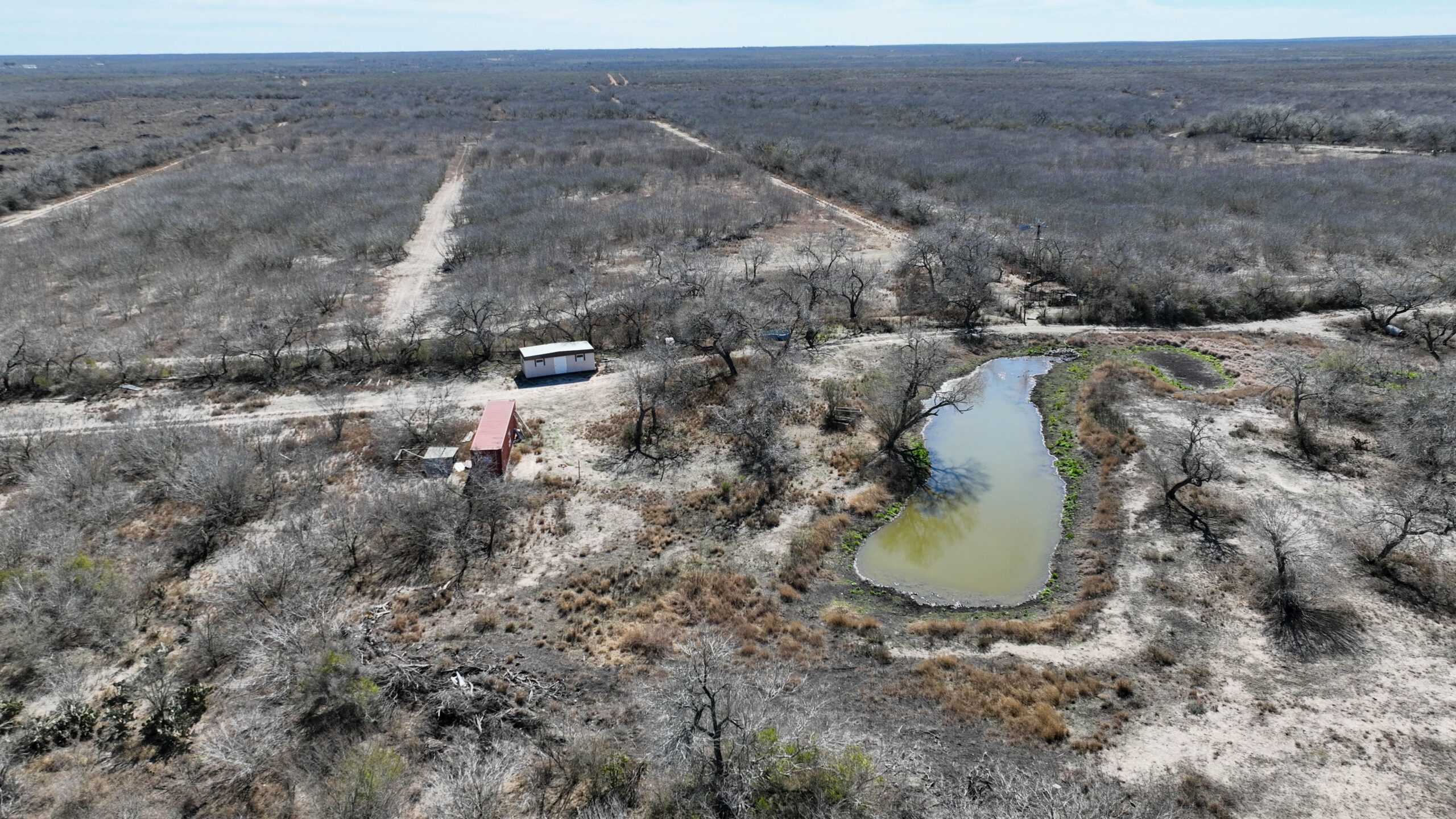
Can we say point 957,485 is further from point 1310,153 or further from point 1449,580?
point 1310,153

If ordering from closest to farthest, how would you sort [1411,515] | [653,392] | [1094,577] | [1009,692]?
[1009,692]
[1411,515]
[1094,577]
[653,392]

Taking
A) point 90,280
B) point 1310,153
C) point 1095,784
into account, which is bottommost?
point 1095,784

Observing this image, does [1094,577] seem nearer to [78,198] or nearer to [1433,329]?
[1433,329]

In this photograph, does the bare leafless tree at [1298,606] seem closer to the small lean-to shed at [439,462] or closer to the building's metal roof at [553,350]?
the small lean-to shed at [439,462]

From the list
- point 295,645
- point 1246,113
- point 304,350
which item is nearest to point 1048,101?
point 1246,113

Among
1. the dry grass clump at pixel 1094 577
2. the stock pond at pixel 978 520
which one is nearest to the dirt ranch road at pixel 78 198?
the stock pond at pixel 978 520

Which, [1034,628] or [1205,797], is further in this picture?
[1034,628]

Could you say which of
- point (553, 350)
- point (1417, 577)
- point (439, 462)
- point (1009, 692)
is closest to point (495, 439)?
point (439, 462)
